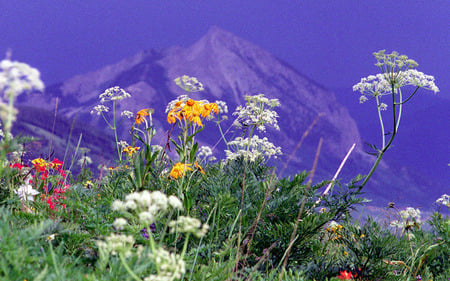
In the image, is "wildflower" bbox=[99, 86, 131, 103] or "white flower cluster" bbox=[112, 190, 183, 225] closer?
"white flower cluster" bbox=[112, 190, 183, 225]

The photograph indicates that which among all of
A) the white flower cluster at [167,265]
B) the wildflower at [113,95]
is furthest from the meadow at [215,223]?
the wildflower at [113,95]

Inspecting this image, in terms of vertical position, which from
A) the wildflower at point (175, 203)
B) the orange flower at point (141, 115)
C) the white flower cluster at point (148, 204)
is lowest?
the white flower cluster at point (148, 204)

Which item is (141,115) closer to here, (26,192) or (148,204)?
(26,192)

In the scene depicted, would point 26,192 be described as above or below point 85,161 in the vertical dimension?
below

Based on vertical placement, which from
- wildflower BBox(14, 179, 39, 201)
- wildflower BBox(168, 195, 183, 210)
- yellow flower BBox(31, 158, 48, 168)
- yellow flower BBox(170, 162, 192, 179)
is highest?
yellow flower BBox(170, 162, 192, 179)

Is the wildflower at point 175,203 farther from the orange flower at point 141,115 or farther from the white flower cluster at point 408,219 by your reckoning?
the white flower cluster at point 408,219

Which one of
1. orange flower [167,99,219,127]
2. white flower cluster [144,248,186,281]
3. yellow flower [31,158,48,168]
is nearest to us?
white flower cluster [144,248,186,281]

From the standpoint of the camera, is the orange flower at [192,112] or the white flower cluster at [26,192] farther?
the orange flower at [192,112]

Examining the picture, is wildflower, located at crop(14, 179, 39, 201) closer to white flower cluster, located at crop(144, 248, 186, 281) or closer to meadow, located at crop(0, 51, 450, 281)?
meadow, located at crop(0, 51, 450, 281)

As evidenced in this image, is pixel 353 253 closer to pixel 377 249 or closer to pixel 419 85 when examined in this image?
pixel 377 249

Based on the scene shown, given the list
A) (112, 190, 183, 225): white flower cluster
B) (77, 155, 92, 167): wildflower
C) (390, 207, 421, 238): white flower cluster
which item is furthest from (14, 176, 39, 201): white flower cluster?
(390, 207, 421, 238): white flower cluster

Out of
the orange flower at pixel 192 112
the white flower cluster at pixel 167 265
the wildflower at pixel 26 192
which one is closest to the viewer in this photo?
the white flower cluster at pixel 167 265

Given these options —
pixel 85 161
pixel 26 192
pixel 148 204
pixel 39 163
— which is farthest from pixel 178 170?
pixel 85 161

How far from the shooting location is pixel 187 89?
4789 mm
